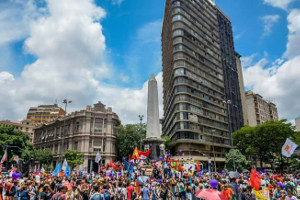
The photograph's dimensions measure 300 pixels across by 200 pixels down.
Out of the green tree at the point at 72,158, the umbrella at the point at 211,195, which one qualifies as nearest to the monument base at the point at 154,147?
the umbrella at the point at 211,195

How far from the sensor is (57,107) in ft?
368

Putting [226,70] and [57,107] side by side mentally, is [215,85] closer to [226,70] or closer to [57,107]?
[226,70]

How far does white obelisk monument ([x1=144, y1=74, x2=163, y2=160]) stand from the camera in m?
23.5

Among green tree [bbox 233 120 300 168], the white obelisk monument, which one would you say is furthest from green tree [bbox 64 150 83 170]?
green tree [bbox 233 120 300 168]

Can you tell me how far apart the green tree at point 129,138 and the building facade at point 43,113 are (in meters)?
60.9

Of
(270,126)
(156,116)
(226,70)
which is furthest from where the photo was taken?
(226,70)

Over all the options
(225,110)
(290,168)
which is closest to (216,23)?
(225,110)

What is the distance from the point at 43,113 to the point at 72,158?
71.6 meters

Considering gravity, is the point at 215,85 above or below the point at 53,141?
above

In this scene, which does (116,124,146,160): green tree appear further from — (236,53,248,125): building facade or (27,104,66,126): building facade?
(27,104,66,126): building facade

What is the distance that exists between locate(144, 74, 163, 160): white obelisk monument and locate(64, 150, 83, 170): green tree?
2771 cm

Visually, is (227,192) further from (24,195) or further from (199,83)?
(199,83)

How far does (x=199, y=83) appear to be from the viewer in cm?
5788

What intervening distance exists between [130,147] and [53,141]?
22575 millimetres
